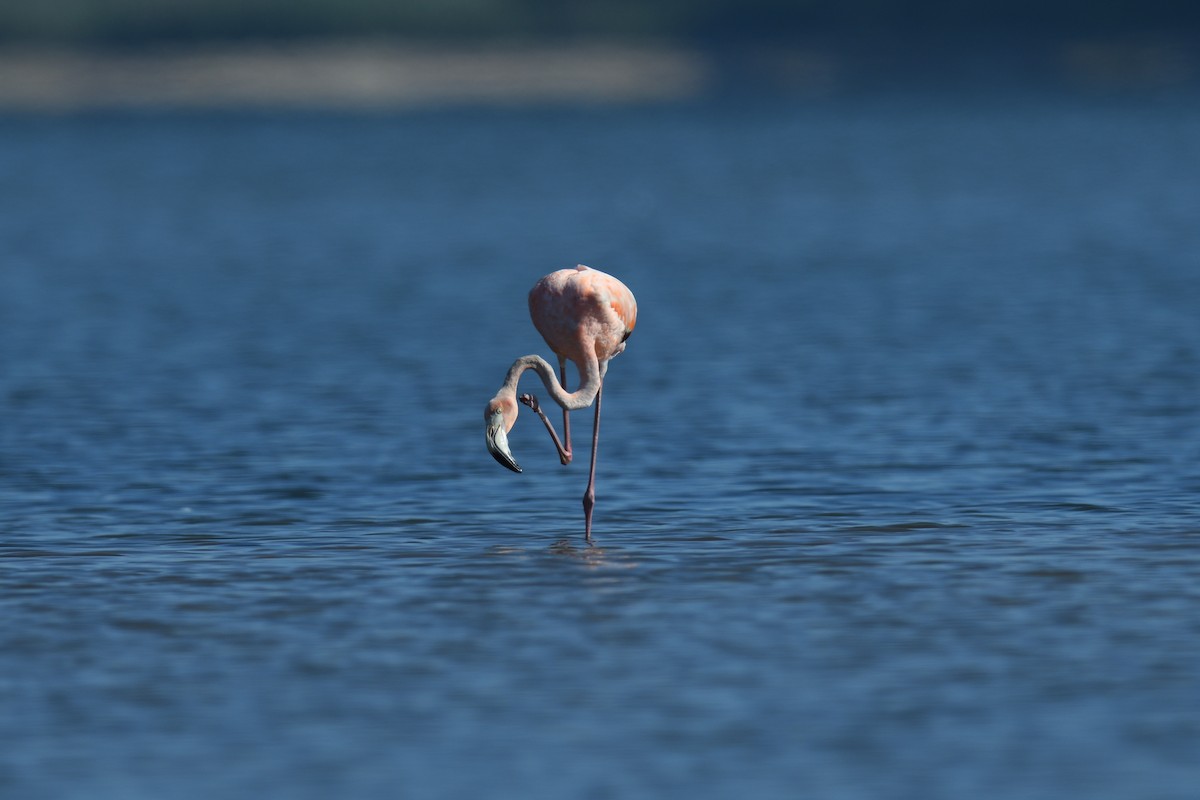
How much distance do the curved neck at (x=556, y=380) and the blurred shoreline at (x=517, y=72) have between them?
117557 mm

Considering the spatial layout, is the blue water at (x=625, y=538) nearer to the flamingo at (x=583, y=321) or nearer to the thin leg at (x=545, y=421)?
the thin leg at (x=545, y=421)

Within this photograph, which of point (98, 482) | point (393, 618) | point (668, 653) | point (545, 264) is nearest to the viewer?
point (668, 653)

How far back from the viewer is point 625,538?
49.2 ft

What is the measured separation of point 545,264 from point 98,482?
2511 cm

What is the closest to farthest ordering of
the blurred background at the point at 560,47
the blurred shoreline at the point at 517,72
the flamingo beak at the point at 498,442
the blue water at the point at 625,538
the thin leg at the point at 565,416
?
1. the blue water at the point at 625,538
2. the flamingo beak at the point at 498,442
3. the thin leg at the point at 565,416
4. the blurred background at the point at 560,47
5. the blurred shoreline at the point at 517,72

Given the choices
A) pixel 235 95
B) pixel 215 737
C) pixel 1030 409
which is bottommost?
pixel 215 737

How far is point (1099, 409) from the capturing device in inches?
812

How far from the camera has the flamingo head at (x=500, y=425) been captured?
1346 cm

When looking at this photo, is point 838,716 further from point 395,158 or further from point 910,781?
point 395,158

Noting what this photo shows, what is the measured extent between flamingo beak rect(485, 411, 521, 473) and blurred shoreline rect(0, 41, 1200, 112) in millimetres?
118727

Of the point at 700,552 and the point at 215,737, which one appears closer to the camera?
the point at 215,737

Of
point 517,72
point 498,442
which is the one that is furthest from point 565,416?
point 517,72

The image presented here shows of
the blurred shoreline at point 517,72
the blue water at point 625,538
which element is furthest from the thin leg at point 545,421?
the blurred shoreline at point 517,72

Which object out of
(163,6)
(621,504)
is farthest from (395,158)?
(621,504)
